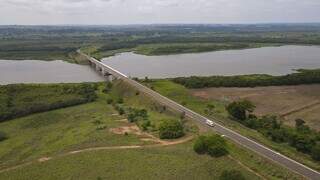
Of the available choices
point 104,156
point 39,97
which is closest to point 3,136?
point 104,156

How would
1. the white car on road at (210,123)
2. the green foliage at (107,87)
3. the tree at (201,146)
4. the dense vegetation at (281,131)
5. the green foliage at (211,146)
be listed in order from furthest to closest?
the green foliage at (107,87), the white car on road at (210,123), the dense vegetation at (281,131), the tree at (201,146), the green foliage at (211,146)

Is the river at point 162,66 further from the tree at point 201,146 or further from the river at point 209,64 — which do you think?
the tree at point 201,146

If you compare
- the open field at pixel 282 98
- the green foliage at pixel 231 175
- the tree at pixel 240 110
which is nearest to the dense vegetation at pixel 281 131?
the tree at pixel 240 110

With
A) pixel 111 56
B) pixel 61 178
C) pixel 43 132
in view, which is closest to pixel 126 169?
pixel 61 178

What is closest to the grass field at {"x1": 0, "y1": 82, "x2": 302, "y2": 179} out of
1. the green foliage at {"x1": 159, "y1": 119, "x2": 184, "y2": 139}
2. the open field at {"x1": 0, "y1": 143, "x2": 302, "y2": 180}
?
the open field at {"x1": 0, "y1": 143, "x2": 302, "y2": 180}

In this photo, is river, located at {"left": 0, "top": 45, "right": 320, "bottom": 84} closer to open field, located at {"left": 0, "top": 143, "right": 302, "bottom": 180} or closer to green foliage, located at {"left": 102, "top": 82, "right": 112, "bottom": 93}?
green foliage, located at {"left": 102, "top": 82, "right": 112, "bottom": 93}

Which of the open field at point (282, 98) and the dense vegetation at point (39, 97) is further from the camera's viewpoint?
the dense vegetation at point (39, 97)
